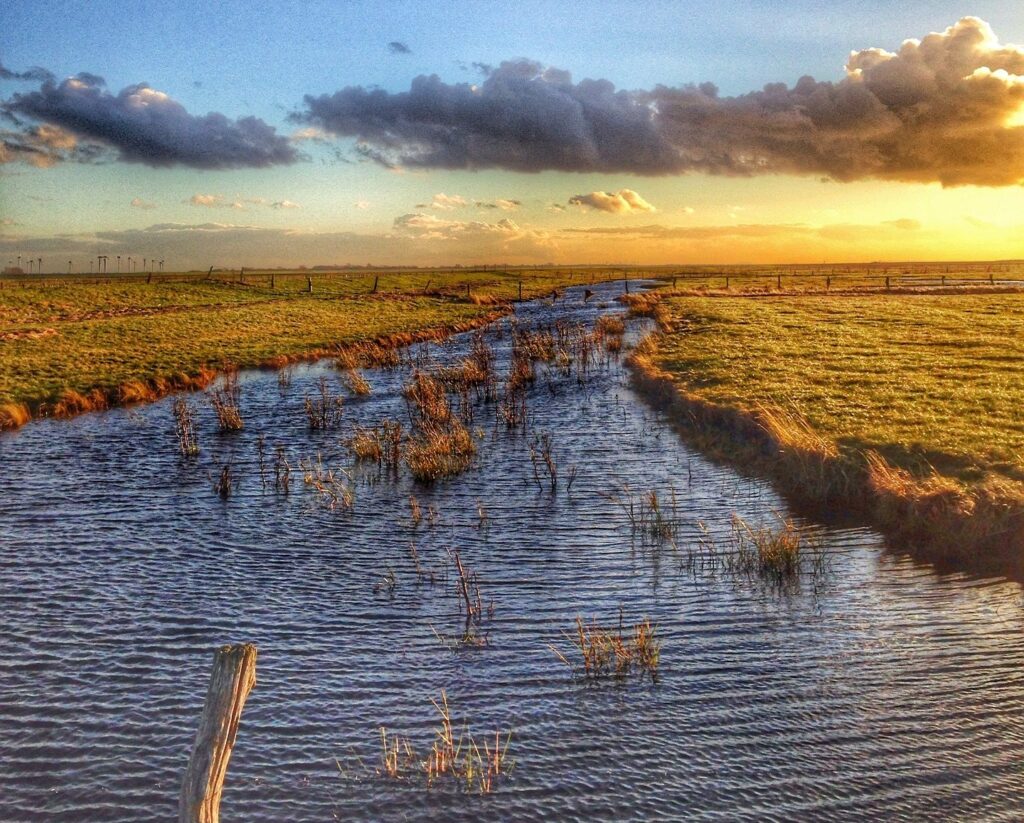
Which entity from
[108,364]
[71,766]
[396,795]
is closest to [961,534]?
[396,795]

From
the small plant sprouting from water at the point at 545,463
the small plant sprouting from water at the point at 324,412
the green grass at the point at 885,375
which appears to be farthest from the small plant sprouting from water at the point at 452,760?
the small plant sprouting from water at the point at 324,412

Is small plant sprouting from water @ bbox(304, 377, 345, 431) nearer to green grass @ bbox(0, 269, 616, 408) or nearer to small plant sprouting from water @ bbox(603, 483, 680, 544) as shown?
green grass @ bbox(0, 269, 616, 408)

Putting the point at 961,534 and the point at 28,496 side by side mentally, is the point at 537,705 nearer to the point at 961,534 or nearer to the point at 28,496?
the point at 961,534

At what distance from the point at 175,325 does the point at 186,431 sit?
105ft

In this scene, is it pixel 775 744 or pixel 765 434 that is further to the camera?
pixel 765 434

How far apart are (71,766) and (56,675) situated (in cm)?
214

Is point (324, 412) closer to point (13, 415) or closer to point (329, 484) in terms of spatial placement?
point (329, 484)

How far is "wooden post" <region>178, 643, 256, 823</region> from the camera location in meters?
5.66

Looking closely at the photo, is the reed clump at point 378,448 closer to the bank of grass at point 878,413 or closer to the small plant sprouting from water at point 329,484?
the small plant sprouting from water at point 329,484

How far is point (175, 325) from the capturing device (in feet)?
173

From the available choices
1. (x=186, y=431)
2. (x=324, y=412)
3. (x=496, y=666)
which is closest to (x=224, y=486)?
(x=186, y=431)

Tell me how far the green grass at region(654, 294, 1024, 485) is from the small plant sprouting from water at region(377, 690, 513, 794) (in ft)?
39.0

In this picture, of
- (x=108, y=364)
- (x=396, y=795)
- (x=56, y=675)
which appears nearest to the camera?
(x=396, y=795)

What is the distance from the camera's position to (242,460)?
21.9 meters
